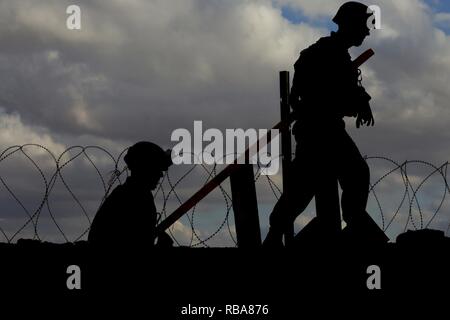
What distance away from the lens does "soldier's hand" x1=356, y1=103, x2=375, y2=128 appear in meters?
8.69

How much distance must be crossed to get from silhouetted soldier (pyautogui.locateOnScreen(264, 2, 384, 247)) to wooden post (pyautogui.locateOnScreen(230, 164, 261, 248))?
3.92 ft

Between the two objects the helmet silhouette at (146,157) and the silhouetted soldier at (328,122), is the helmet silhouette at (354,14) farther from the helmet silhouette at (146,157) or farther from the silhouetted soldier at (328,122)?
the helmet silhouette at (146,157)

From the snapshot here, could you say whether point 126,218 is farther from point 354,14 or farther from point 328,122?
point 354,14

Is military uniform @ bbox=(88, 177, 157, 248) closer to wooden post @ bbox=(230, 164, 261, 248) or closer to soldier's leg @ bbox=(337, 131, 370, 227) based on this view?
soldier's leg @ bbox=(337, 131, 370, 227)

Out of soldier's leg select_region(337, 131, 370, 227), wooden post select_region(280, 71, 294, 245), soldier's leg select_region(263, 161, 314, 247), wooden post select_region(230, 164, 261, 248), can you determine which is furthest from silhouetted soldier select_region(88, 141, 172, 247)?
wooden post select_region(280, 71, 294, 245)

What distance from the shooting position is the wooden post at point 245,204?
9.69m

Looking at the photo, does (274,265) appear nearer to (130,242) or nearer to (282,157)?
(130,242)

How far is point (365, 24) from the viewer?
27.9 feet

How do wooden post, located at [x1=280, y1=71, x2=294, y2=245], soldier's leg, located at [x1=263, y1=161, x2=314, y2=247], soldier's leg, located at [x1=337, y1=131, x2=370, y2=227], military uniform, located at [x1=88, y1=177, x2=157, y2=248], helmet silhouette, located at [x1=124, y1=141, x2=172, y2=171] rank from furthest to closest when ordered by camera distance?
1. wooden post, located at [x1=280, y1=71, x2=294, y2=245]
2. soldier's leg, located at [x1=337, y1=131, x2=370, y2=227]
3. soldier's leg, located at [x1=263, y1=161, x2=314, y2=247]
4. helmet silhouette, located at [x1=124, y1=141, x2=172, y2=171]
5. military uniform, located at [x1=88, y1=177, x2=157, y2=248]

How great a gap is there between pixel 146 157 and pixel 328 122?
165cm

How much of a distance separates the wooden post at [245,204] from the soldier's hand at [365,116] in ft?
4.56

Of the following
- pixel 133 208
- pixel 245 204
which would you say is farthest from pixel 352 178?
pixel 133 208

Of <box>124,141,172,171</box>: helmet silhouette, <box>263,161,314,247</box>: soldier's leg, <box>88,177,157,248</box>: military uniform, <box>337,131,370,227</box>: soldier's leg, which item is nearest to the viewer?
<box>88,177,157,248</box>: military uniform

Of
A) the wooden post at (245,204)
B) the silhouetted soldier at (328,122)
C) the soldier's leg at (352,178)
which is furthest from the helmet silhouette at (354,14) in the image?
the wooden post at (245,204)
